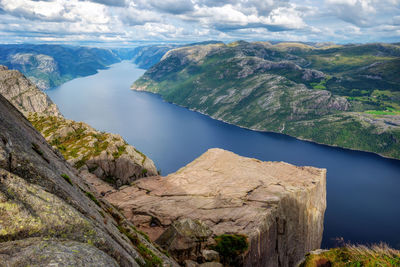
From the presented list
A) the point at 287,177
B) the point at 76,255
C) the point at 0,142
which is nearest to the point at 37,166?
the point at 0,142

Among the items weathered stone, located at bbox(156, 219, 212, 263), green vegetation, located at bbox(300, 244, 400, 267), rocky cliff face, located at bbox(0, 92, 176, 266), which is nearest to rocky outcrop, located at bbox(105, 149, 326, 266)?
weathered stone, located at bbox(156, 219, 212, 263)

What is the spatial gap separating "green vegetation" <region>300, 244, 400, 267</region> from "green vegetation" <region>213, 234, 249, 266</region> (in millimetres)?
9488

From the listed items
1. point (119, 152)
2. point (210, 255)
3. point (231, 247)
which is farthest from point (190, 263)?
point (119, 152)

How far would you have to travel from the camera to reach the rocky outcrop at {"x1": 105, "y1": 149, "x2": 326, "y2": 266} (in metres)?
40.9

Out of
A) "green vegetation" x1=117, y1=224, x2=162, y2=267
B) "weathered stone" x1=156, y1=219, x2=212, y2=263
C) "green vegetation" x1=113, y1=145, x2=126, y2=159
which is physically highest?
"green vegetation" x1=117, y1=224, x2=162, y2=267

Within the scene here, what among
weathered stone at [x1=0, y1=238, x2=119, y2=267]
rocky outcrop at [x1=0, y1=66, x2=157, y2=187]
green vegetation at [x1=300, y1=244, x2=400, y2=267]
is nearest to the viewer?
weathered stone at [x1=0, y1=238, x2=119, y2=267]

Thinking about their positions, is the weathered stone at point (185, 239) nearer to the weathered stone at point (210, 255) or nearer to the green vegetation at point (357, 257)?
the weathered stone at point (210, 255)

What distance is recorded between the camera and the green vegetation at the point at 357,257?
20.5 m

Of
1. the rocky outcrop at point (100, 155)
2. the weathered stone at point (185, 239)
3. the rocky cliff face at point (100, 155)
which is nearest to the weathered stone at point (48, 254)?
the weathered stone at point (185, 239)

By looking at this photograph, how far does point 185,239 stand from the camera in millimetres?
33312

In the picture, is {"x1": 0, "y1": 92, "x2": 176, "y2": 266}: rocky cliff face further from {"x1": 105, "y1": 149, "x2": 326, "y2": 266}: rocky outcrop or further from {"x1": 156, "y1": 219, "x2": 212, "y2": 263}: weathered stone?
{"x1": 105, "y1": 149, "x2": 326, "y2": 266}: rocky outcrop

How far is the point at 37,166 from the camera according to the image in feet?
57.0

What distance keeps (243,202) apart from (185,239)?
17.1 metres

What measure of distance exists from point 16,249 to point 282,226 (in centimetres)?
4628
